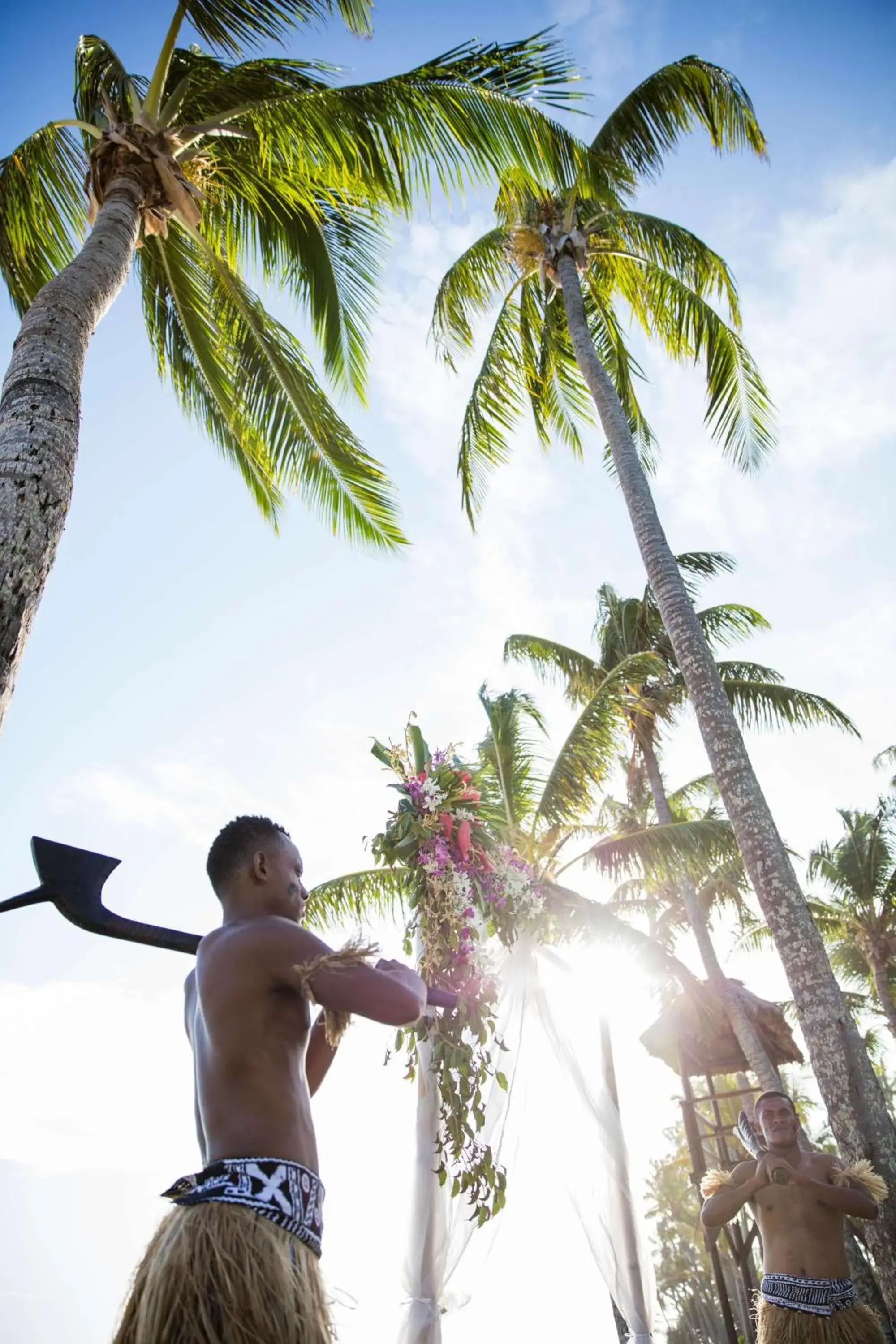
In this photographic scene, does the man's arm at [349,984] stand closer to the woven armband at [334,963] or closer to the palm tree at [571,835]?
the woven armband at [334,963]

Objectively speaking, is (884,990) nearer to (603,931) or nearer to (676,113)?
(603,931)

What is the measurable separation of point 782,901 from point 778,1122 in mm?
1519

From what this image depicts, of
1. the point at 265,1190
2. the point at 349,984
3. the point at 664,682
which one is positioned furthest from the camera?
the point at 664,682

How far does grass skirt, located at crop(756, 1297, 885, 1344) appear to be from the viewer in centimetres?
468

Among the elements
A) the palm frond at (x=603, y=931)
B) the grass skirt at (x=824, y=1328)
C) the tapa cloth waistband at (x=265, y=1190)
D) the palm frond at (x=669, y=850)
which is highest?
the palm frond at (x=669, y=850)

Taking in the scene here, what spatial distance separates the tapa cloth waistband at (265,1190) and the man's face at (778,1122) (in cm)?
445

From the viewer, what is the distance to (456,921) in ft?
17.9

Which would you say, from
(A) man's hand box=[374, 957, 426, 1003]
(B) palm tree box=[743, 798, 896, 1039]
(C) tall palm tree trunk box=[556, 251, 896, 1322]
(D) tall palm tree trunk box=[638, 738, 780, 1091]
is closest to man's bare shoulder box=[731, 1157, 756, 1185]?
(C) tall palm tree trunk box=[556, 251, 896, 1322]

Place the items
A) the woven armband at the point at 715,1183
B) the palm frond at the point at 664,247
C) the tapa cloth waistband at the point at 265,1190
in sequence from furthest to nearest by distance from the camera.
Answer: the palm frond at the point at 664,247, the woven armband at the point at 715,1183, the tapa cloth waistband at the point at 265,1190

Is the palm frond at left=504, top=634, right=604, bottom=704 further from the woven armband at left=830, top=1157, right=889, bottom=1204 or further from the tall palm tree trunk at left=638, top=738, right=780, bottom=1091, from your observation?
the woven armband at left=830, top=1157, right=889, bottom=1204

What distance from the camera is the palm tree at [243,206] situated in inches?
206

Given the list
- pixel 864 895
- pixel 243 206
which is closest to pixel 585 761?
pixel 243 206

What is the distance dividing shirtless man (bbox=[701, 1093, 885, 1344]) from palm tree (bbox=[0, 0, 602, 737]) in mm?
5604

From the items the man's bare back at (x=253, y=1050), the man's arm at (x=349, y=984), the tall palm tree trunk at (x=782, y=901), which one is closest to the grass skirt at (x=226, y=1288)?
the man's bare back at (x=253, y=1050)
